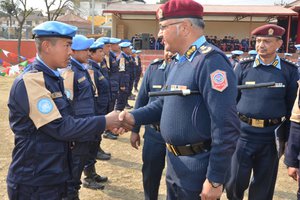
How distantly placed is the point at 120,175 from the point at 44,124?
3000 mm

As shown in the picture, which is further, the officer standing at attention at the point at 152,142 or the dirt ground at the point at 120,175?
the dirt ground at the point at 120,175

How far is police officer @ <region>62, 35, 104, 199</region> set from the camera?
3891 mm

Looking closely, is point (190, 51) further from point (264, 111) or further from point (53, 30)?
point (264, 111)

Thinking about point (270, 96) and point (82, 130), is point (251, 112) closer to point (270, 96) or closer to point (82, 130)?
point (270, 96)

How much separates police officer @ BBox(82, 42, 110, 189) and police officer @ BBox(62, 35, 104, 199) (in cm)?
57

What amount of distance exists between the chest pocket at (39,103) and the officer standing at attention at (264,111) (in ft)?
7.17

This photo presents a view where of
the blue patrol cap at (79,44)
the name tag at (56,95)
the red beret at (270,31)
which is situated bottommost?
the name tag at (56,95)

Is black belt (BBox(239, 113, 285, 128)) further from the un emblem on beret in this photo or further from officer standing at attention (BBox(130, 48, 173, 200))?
the un emblem on beret

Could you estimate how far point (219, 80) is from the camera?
2016 millimetres

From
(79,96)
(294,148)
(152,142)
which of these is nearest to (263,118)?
(294,148)

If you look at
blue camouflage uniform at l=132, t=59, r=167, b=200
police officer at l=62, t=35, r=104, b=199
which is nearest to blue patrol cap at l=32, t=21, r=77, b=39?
blue camouflage uniform at l=132, t=59, r=167, b=200

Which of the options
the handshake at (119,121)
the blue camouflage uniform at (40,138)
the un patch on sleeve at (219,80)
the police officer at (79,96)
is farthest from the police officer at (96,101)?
the un patch on sleeve at (219,80)

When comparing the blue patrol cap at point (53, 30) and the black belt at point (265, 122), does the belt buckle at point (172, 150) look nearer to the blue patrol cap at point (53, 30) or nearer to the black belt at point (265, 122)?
the blue patrol cap at point (53, 30)

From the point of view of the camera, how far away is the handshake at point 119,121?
8.33ft
